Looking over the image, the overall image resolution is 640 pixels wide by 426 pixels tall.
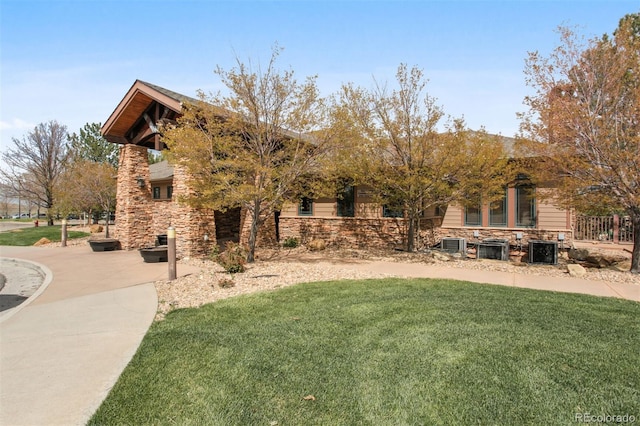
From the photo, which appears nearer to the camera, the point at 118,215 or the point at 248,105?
the point at 248,105

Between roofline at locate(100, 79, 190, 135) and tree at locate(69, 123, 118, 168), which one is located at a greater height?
tree at locate(69, 123, 118, 168)

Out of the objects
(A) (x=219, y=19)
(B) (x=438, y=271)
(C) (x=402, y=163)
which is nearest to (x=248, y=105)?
(A) (x=219, y=19)

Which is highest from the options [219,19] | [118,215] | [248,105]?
[219,19]

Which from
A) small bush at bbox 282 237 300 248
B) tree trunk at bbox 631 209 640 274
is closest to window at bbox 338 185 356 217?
small bush at bbox 282 237 300 248

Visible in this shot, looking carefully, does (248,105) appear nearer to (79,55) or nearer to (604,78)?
(79,55)

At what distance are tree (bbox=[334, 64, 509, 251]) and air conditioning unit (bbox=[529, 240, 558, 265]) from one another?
6.58 feet

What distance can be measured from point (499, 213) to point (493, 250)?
2.86 m

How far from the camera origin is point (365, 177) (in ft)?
36.0

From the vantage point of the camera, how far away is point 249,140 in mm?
10117

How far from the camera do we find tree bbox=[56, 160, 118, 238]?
1908 centimetres

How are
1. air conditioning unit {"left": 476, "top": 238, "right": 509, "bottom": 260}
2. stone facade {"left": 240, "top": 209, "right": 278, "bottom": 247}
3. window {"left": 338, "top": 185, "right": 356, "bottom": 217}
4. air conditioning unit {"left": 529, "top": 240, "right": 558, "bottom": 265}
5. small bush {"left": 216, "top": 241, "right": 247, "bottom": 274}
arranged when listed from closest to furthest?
small bush {"left": 216, "top": 241, "right": 247, "bottom": 274} → air conditioning unit {"left": 529, "top": 240, "right": 558, "bottom": 265} → air conditioning unit {"left": 476, "top": 238, "right": 509, "bottom": 260} → stone facade {"left": 240, "top": 209, "right": 278, "bottom": 247} → window {"left": 338, "top": 185, "right": 356, "bottom": 217}

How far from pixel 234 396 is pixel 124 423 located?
0.84 metres

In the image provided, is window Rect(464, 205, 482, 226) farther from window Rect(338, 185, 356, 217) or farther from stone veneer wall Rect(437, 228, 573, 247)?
window Rect(338, 185, 356, 217)

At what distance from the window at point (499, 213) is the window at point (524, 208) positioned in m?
0.46
